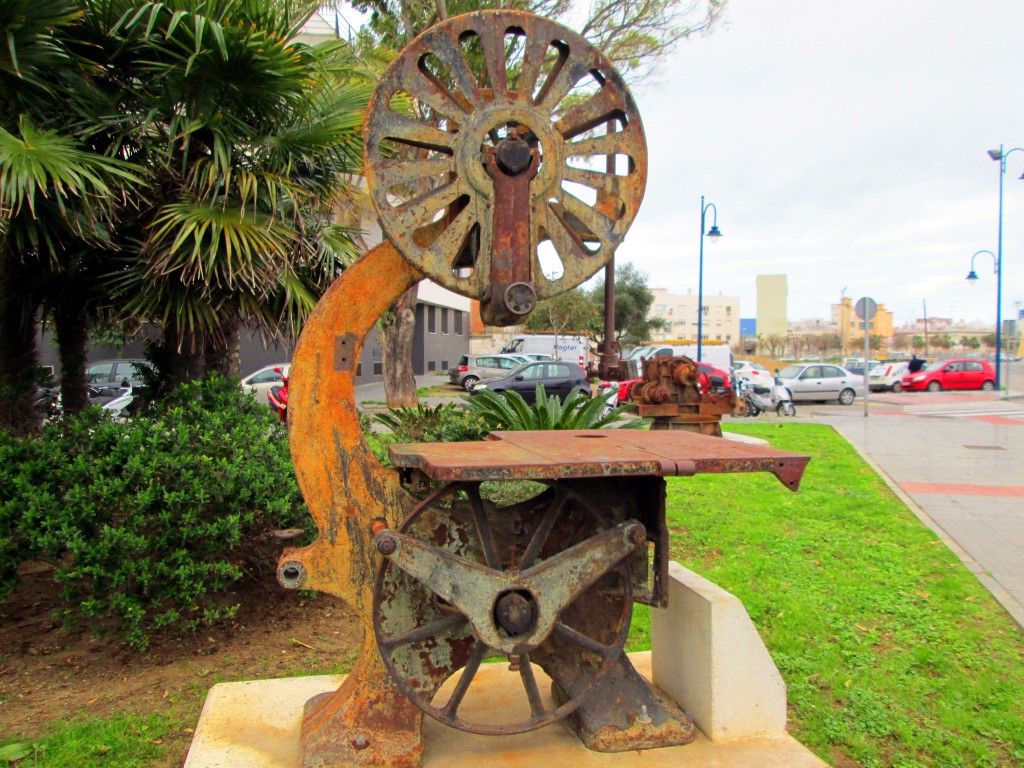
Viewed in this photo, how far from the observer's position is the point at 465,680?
2.88 meters

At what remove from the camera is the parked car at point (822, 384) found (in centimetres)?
2522

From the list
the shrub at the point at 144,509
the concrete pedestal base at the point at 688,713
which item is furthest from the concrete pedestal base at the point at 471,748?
the shrub at the point at 144,509

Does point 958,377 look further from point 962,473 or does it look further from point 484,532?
point 484,532

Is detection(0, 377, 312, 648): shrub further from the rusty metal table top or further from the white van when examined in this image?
the white van

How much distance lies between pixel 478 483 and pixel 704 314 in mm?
95408

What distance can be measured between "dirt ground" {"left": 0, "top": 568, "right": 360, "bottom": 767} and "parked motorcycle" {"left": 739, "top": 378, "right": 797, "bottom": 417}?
16.2m

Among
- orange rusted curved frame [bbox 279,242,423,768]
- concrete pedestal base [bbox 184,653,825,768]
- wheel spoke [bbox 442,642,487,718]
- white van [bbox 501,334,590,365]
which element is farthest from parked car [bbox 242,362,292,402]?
white van [bbox 501,334,590,365]

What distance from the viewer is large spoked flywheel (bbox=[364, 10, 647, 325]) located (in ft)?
9.70

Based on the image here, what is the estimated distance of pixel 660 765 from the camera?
3035 mm

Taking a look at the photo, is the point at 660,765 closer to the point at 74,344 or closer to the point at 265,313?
A: the point at 265,313

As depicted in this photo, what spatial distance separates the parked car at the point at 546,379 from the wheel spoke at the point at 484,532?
18.2m

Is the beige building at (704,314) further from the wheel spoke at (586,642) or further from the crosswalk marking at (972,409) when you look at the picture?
the wheel spoke at (586,642)

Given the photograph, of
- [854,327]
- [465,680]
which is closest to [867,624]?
[465,680]

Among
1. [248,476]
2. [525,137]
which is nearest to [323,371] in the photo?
[525,137]
